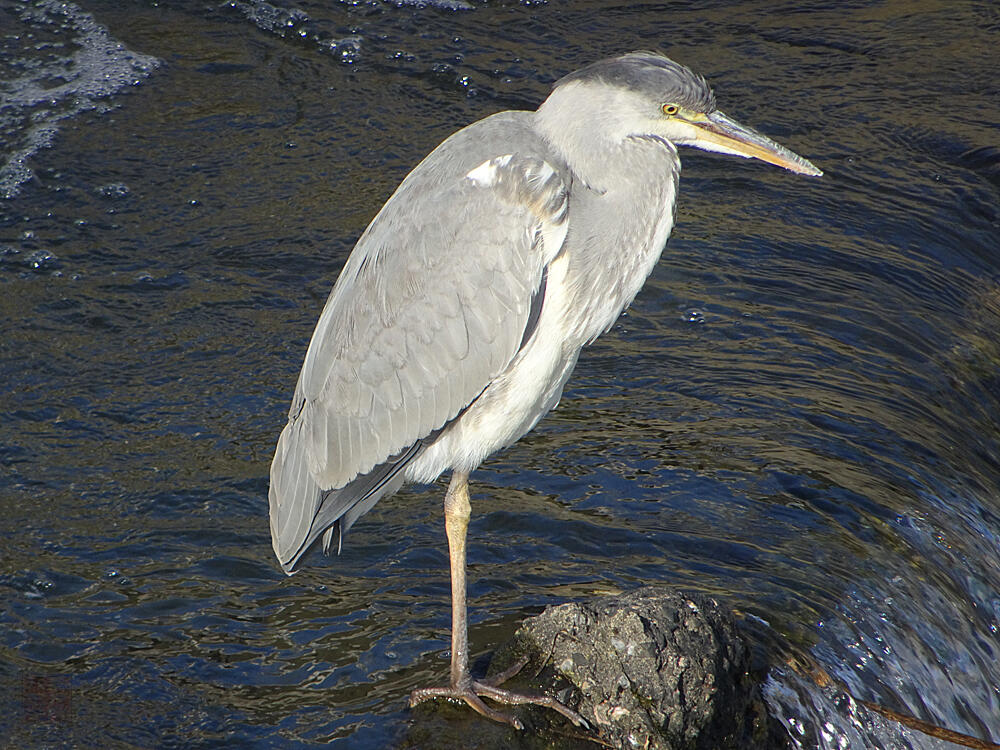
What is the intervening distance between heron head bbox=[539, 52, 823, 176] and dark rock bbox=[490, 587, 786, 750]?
52.3 inches

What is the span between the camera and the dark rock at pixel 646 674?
3172 mm

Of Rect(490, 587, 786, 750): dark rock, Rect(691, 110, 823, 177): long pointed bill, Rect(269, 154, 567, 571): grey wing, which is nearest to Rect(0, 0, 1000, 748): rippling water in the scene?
Rect(490, 587, 786, 750): dark rock

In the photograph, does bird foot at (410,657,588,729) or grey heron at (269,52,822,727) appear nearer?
bird foot at (410,657,588,729)

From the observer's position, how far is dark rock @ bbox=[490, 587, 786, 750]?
3.17 m

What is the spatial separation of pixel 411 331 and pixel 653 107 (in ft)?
3.19

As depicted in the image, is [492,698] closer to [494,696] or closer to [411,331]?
[494,696]

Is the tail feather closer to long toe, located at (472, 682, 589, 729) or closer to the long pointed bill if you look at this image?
long toe, located at (472, 682, 589, 729)

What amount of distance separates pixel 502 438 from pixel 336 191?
11.2 feet

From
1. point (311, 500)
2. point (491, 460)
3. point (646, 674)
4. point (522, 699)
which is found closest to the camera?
point (646, 674)

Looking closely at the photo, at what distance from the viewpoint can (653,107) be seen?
11.5ft

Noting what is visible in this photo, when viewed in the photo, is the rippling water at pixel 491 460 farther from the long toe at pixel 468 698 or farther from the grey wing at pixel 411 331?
the grey wing at pixel 411 331

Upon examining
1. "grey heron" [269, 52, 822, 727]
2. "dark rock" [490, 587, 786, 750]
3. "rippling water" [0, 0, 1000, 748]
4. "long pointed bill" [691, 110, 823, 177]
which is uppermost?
"long pointed bill" [691, 110, 823, 177]

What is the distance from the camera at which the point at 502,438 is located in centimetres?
364

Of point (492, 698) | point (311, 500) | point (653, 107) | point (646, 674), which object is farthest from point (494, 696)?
point (653, 107)
